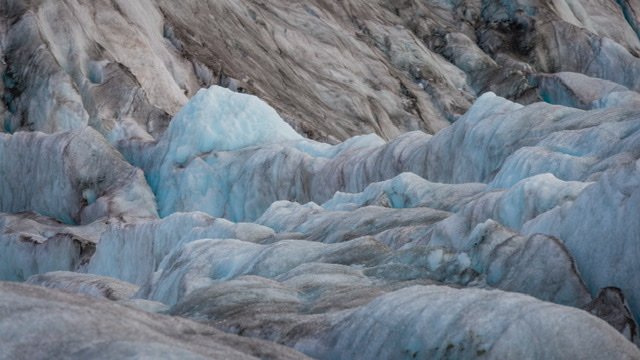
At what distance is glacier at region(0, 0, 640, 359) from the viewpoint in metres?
8.91

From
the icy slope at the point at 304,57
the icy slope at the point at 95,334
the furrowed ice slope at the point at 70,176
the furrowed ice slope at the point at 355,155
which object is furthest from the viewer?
the icy slope at the point at 304,57

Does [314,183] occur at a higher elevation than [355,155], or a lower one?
lower

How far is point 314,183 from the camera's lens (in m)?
28.7

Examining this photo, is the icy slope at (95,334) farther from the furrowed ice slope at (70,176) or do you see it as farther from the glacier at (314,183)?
the furrowed ice slope at (70,176)

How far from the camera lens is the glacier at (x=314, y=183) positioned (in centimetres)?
891

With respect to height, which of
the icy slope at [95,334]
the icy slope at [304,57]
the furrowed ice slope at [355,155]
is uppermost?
the icy slope at [95,334]

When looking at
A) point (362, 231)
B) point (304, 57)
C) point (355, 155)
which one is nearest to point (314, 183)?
point (355, 155)

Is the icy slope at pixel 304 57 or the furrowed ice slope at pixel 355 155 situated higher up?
the furrowed ice slope at pixel 355 155

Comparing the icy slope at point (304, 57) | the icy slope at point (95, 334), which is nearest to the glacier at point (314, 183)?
the icy slope at point (95, 334)

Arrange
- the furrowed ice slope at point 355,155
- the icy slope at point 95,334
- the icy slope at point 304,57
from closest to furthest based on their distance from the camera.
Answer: the icy slope at point 95,334 < the furrowed ice slope at point 355,155 < the icy slope at point 304,57

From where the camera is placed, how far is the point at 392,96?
185 ft

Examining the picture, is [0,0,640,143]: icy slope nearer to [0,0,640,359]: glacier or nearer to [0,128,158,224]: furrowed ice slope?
[0,0,640,359]: glacier

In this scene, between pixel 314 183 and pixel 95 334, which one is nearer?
pixel 95 334

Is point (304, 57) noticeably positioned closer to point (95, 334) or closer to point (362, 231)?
point (362, 231)
